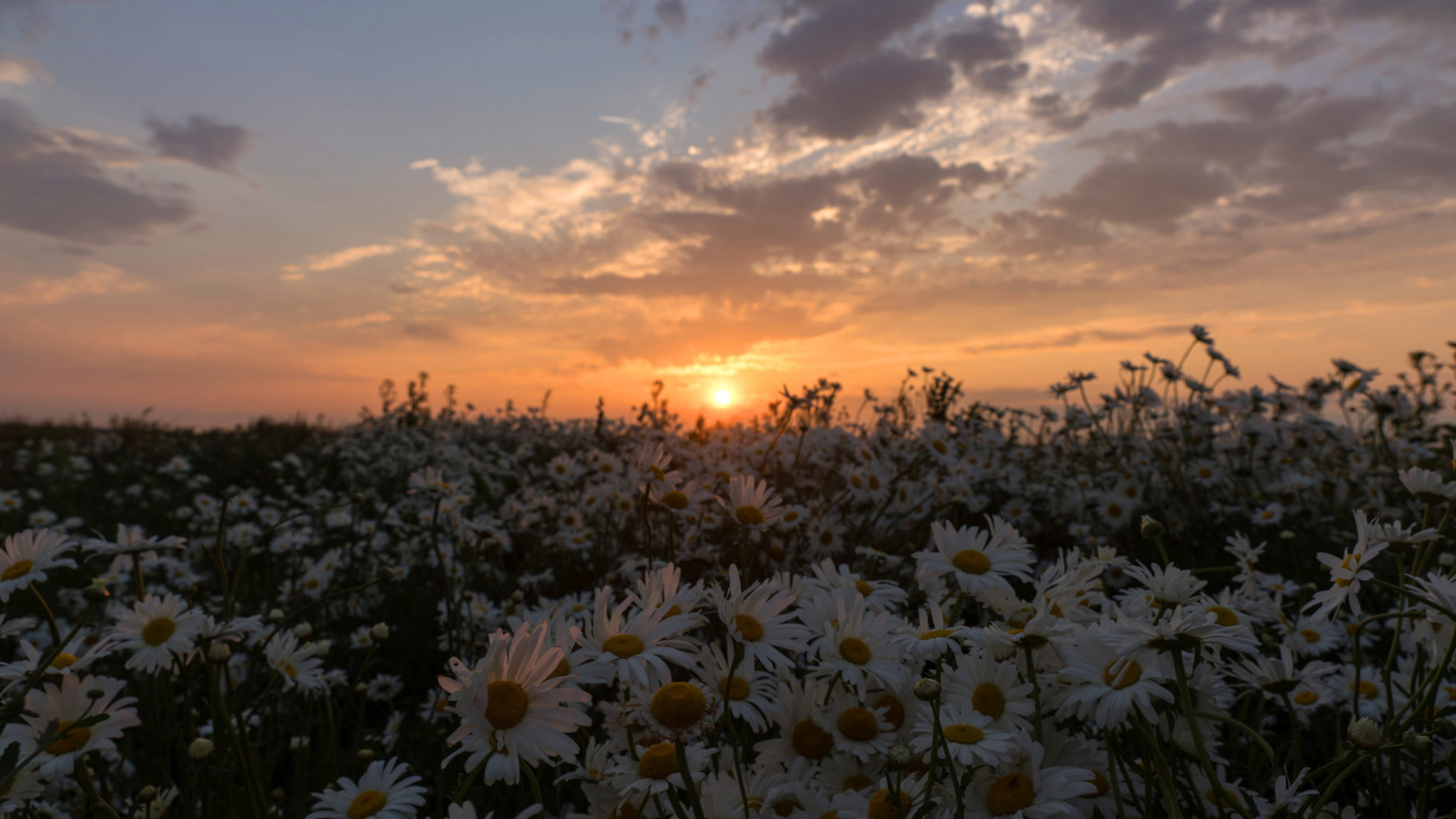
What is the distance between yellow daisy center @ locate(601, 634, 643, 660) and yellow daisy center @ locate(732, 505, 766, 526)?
30.5 inches

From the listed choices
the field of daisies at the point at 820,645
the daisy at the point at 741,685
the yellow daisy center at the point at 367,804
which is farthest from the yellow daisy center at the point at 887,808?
the yellow daisy center at the point at 367,804

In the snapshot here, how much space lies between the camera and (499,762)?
123cm

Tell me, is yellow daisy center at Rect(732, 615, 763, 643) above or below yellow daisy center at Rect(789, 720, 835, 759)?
above

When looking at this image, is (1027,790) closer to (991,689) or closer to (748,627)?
(991,689)

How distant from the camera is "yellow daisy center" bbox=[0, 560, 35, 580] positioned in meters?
1.90

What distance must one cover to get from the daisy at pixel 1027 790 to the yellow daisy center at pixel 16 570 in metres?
2.21

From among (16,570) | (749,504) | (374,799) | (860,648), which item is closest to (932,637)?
(860,648)

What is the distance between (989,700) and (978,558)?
39 centimetres

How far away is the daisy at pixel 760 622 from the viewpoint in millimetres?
1470

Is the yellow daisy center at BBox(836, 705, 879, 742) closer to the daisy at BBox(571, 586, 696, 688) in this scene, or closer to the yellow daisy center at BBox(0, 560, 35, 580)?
the daisy at BBox(571, 586, 696, 688)

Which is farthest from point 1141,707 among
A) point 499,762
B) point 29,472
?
point 29,472

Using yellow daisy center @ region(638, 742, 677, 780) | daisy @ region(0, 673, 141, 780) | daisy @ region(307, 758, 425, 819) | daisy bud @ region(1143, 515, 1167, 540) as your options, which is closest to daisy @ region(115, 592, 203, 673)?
daisy @ region(0, 673, 141, 780)

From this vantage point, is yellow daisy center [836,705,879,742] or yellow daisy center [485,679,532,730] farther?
yellow daisy center [836,705,879,742]

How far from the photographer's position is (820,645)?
5.09ft
